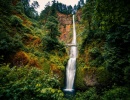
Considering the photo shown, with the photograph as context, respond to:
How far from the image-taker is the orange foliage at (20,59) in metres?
17.5

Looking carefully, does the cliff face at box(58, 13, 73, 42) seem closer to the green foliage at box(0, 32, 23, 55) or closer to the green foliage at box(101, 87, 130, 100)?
the green foliage at box(0, 32, 23, 55)

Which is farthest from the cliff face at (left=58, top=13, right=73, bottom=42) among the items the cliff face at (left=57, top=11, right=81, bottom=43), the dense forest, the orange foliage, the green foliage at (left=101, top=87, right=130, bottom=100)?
the green foliage at (left=101, top=87, right=130, bottom=100)

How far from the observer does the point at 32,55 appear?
63.8 feet

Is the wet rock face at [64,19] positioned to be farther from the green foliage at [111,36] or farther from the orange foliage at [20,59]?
the orange foliage at [20,59]

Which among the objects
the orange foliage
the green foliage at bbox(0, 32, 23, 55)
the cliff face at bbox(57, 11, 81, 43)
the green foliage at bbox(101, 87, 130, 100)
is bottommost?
the green foliage at bbox(101, 87, 130, 100)

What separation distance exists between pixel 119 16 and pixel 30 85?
14.7 ft

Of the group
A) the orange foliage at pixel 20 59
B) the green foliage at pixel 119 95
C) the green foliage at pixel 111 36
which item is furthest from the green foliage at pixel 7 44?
the green foliage at pixel 119 95

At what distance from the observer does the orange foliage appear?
17500 mm

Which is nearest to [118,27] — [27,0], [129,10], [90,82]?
[129,10]

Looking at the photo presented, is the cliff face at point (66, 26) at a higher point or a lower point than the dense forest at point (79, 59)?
higher

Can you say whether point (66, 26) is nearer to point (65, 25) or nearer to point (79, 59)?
point (65, 25)

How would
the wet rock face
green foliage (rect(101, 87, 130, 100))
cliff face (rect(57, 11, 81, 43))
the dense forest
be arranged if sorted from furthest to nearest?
the wet rock face → cliff face (rect(57, 11, 81, 43)) → green foliage (rect(101, 87, 130, 100)) → the dense forest

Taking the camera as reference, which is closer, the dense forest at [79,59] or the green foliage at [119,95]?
the dense forest at [79,59]

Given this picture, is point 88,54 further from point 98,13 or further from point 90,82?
point 98,13
